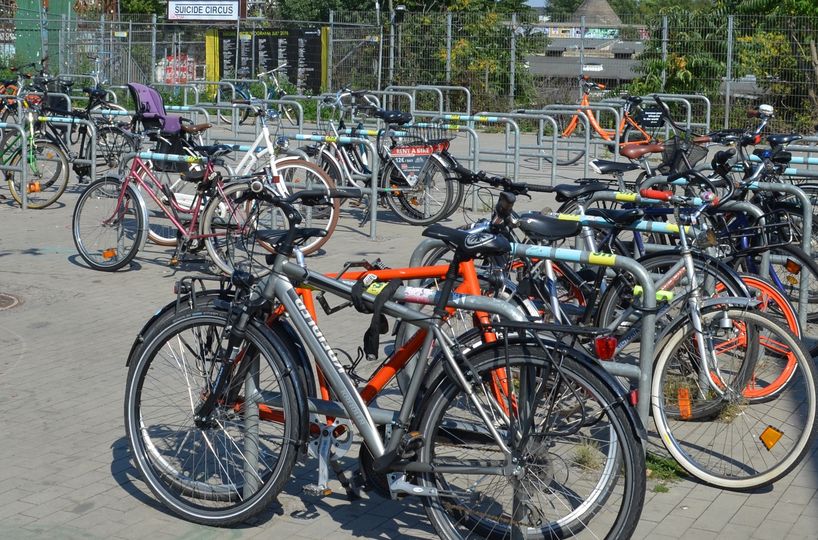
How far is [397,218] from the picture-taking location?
40.1 ft

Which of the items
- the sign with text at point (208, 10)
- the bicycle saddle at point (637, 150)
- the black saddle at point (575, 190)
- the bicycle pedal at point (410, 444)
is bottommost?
the bicycle pedal at point (410, 444)

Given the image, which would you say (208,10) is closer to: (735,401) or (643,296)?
(735,401)

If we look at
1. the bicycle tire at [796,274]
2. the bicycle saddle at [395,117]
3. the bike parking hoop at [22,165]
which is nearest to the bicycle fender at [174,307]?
the bicycle tire at [796,274]

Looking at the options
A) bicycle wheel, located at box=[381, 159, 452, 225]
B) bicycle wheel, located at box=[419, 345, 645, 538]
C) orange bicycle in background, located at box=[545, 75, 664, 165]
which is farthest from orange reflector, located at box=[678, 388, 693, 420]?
orange bicycle in background, located at box=[545, 75, 664, 165]

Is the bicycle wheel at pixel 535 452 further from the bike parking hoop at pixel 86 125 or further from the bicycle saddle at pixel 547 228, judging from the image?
the bike parking hoop at pixel 86 125

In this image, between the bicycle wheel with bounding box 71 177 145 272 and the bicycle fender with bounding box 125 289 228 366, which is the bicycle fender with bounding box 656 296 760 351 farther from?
the bicycle wheel with bounding box 71 177 145 272

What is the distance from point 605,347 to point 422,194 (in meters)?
6.52

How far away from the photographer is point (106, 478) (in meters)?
4.90

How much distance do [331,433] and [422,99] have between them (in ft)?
69.9

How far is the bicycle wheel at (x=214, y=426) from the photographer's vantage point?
4188 mm

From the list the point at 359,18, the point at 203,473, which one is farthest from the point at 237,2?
the point at 203,473

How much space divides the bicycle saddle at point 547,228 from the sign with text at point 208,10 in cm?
2671

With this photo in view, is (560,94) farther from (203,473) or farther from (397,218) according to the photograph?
(203,473)

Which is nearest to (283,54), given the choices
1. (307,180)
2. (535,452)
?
(307,180)
